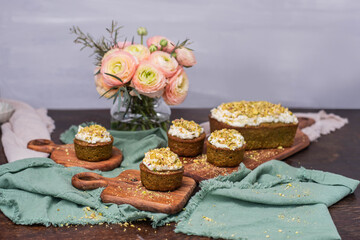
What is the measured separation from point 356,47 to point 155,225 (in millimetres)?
3876

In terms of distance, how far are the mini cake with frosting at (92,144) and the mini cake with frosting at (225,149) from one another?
64 centimetres

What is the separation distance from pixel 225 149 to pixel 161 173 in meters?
0.52

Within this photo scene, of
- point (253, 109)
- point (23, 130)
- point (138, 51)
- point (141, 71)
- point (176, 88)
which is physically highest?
point (138, 51)

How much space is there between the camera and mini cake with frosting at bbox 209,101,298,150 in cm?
321

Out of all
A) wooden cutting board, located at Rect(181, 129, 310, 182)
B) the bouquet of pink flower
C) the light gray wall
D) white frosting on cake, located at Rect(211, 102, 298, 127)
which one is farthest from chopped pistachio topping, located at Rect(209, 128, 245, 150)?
the light gray wall

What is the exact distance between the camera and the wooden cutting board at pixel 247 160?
2.78 m

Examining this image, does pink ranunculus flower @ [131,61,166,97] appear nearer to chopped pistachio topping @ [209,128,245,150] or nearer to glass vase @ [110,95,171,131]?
glass vase @ [110,95,171,131]

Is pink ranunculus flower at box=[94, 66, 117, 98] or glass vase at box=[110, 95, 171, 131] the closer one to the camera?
pink ranunculus flower at box=[94, 66, 117, 98]

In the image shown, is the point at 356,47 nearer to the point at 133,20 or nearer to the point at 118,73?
the point at 133,20

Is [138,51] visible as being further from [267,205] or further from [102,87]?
[267,205]

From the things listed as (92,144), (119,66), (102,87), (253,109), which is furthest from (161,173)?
(253,109)

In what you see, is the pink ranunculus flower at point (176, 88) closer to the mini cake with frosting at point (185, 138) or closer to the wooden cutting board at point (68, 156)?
the mini cake with frosting at point (185, 138)

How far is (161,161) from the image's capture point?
250 centimetres

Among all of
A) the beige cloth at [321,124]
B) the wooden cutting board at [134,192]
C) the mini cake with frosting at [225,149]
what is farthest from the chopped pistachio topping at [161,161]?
the beige cloth at [321,124]
